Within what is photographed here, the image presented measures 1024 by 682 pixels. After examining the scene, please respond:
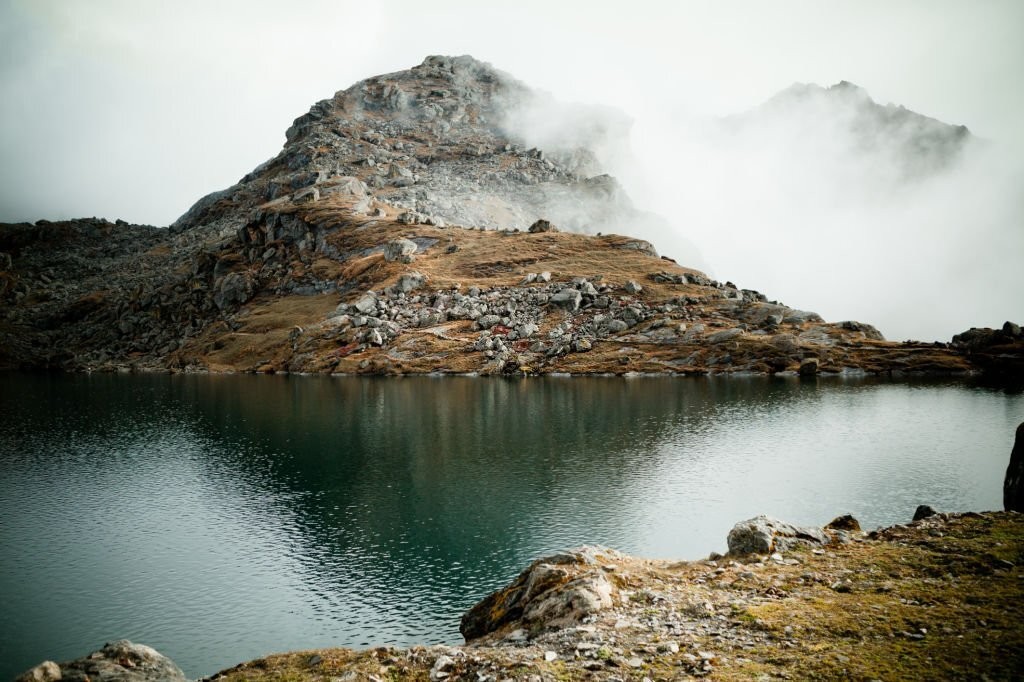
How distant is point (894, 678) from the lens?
1666 cm

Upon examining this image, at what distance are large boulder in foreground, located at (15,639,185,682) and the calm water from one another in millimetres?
5906

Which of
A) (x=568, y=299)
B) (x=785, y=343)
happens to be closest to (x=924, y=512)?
(x=785, y=343)

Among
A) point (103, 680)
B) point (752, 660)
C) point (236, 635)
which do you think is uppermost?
point (752, 660)

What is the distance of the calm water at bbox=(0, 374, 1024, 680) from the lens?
120ft

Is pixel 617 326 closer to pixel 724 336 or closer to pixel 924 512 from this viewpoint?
pixel 724 336

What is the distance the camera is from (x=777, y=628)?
20.8 m

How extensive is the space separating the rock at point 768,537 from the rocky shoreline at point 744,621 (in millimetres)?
93

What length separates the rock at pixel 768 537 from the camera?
30.3 metres

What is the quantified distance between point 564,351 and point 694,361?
124ft

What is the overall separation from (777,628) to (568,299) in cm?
17838

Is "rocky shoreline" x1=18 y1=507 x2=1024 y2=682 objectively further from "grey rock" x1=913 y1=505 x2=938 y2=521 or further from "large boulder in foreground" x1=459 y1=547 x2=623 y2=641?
"grey rock" x1=913 y1=505 x2=938 y2=521

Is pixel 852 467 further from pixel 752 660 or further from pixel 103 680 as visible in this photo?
pixel 103 680

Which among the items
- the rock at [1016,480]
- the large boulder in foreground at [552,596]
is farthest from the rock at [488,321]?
the large boulder in foreground at [552,596]

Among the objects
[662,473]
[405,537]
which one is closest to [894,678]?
[405,537]
